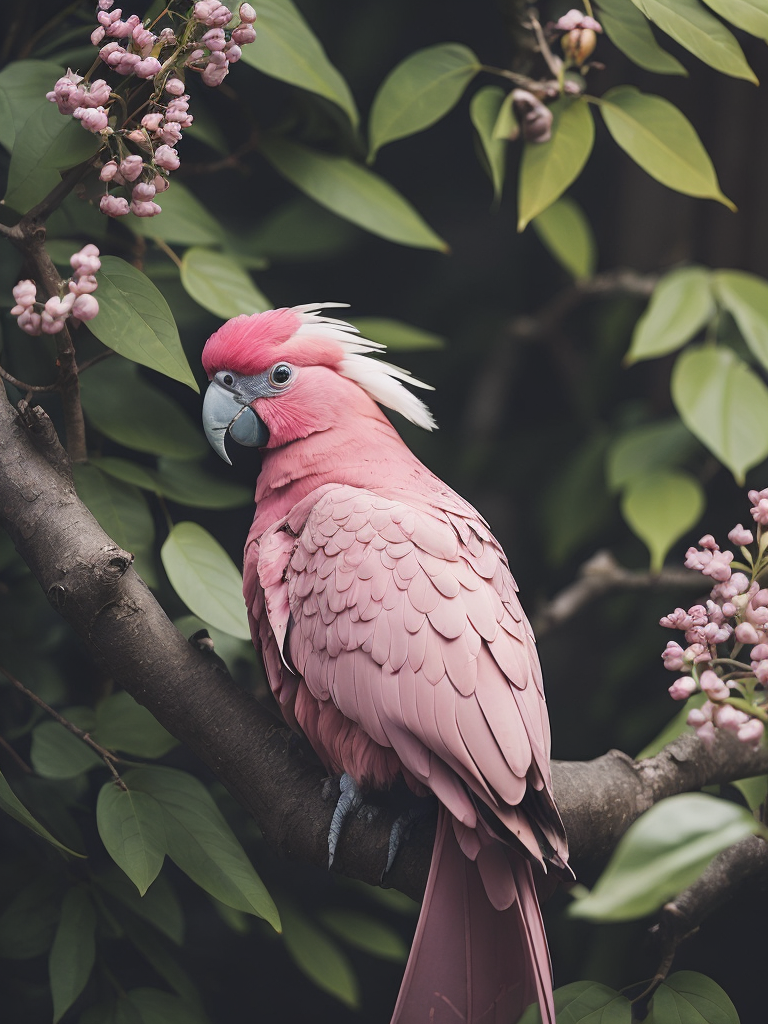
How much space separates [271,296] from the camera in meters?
1.38

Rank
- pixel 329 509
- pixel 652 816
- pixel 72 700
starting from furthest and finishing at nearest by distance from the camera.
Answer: pixel 72 700 → pixel 329 509 → pixel 652 816

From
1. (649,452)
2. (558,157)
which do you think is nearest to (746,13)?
(558,157)

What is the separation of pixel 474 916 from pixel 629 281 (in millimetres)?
1082

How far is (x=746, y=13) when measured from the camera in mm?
827

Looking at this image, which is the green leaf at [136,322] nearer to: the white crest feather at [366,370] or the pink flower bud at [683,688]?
the white crest feather at [366,370]

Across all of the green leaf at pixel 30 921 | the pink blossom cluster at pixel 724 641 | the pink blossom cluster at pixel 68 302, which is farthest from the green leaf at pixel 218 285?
the green leaf at pixel 30 921

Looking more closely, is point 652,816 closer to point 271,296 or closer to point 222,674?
point 222,674

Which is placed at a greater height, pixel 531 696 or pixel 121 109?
pixel 121 109

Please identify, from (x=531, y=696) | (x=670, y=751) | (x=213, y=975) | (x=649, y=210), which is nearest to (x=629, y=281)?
(x=649, y=210)

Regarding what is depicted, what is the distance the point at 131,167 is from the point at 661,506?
2.59ft

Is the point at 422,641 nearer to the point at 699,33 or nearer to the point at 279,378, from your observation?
the point at 279,378

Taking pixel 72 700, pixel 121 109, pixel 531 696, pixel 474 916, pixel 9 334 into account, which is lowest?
pixel 72 700

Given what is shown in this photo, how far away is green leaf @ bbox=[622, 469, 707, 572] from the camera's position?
112 cm

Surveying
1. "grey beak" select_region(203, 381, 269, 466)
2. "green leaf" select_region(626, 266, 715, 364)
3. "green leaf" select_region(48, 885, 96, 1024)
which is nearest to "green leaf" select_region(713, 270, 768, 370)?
"green leaf" select_region(626, 266, 715, 364)
